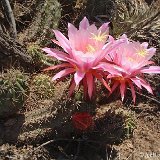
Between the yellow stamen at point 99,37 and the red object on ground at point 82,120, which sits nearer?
the yellow stamen at point 99,37

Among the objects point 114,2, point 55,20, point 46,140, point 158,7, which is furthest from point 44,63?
point 158,7

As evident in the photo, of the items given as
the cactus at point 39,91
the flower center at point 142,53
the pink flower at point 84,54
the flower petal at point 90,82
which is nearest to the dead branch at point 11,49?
the cactus at point 39,91

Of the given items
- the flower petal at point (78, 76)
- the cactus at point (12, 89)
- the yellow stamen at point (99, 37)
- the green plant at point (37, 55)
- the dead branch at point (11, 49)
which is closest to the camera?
the flower petal at point (78, 76)

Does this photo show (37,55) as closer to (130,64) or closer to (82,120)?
(82,120)

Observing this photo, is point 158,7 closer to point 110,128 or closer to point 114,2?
point 114,2

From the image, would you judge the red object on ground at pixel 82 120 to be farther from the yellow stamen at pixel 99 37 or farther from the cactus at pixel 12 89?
the yellow stamen at pixel 99 37

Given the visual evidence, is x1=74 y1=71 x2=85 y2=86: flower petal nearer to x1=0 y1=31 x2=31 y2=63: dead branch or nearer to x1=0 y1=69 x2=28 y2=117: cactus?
x1=0 y1=69 x2=28 y2=117: cactus

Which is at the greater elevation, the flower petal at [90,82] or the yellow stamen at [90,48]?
the yellow stamen at [90,48]
